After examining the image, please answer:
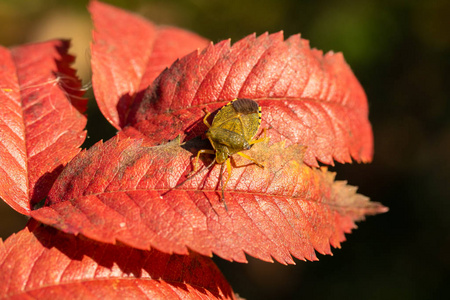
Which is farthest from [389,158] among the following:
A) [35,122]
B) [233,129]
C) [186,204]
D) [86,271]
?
[86,271]

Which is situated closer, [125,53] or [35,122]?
[35,122]

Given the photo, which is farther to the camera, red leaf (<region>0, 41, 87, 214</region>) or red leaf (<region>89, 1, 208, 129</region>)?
red leaf (<region>89, 1, 208, 129</region>)

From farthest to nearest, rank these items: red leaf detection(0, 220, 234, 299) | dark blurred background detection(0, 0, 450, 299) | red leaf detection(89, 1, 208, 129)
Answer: dark blurred background detection(0, 0, 450, 299)
red leaf detection(89, 1, 208, 129)
red leaf detection(0, 220, 234, 299)

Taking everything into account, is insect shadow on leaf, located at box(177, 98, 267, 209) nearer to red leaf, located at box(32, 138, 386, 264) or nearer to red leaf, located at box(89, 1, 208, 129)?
red leaf, located at box(32, 138, 386, 264)

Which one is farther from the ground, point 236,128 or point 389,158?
point 236,128

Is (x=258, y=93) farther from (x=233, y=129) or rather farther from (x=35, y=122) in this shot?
(x=35, y=122)

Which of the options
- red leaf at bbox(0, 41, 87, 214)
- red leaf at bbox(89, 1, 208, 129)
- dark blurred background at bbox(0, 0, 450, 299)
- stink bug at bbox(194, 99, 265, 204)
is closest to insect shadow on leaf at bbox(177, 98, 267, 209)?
stink bug at bbox(194, 99, 265, 204)
